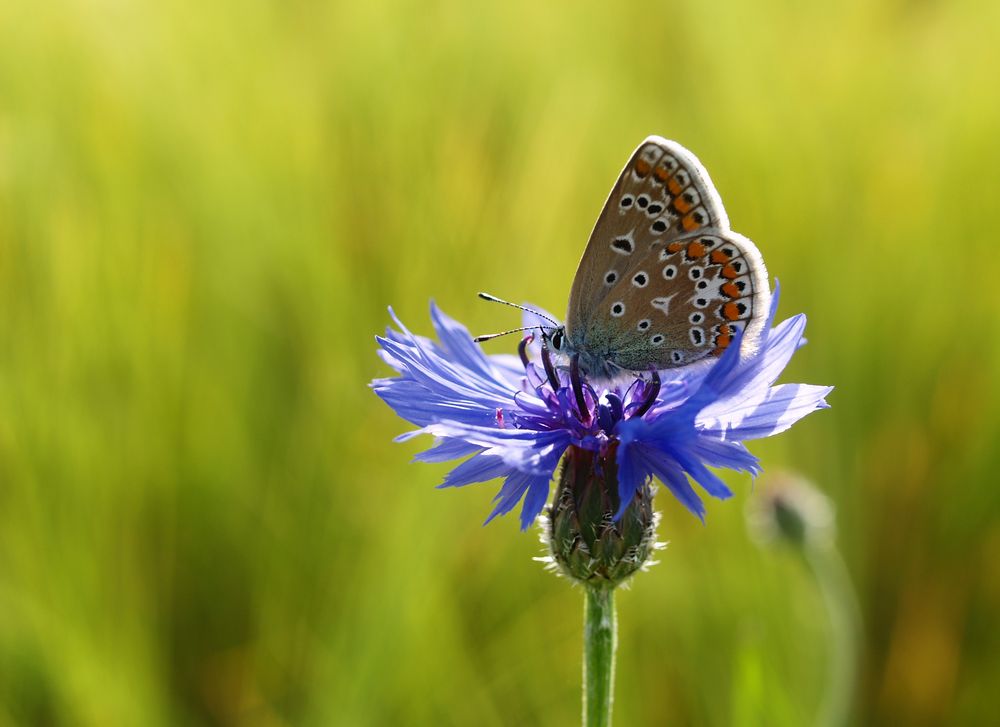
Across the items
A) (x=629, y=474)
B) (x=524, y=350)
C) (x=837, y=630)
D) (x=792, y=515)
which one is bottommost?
(x=837, y=630)

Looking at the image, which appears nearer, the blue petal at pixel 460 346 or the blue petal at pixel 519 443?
the blue petal at pixel 519 443


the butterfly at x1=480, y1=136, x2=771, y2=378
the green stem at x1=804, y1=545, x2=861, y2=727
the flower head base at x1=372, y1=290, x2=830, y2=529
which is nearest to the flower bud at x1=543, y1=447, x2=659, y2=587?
the flower head base at x1=372, y1=290, x2=830, y2=529

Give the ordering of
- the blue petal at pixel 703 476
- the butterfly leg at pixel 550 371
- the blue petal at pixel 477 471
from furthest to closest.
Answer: the butterfly leg at pixel 550 371, the blue petal at pixel 477 471, the blue petal at pixel 703 476

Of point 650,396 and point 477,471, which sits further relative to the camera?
point 650,396

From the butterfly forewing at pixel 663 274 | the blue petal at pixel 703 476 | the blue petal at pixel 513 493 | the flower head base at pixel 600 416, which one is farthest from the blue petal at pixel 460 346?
the blue petal at pixel 703 476

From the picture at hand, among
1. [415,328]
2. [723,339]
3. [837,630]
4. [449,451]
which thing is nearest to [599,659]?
[449,451]

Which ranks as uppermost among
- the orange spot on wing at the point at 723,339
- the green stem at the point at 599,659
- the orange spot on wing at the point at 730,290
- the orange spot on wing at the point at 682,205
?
the orange spot on wing at the point at 682,205

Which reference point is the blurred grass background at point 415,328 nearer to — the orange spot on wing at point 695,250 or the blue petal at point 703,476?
the blue petal at point 703,476

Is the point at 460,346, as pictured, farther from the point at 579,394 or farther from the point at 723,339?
the point at 723,339
